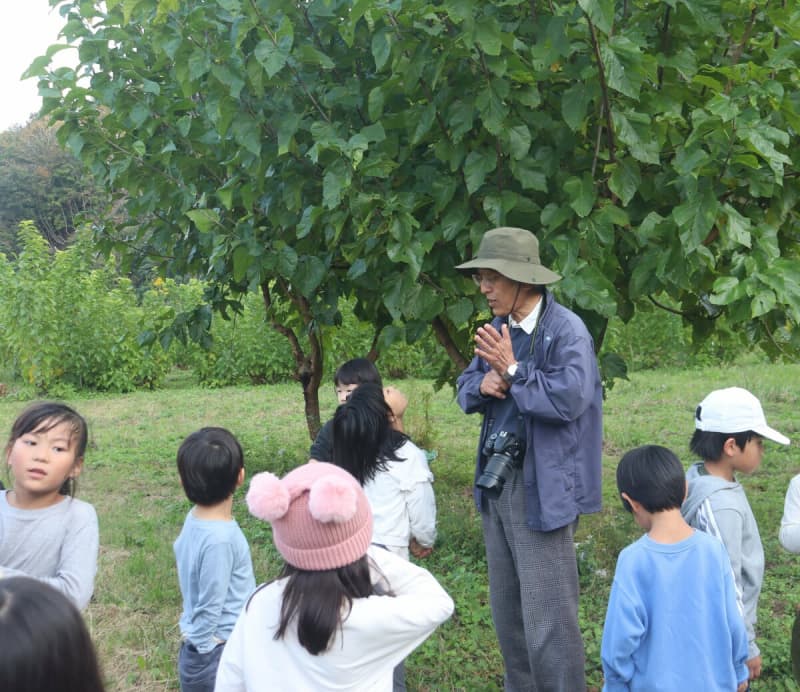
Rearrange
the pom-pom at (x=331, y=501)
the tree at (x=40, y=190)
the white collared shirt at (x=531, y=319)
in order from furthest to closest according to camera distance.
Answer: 1. the tree at (x=40, y=190)
2. the white collared shirt at (x=531, y=319)
3. the pom-pom at (x=331, y=501)

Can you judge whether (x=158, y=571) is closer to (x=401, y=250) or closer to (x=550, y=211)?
(x=401, y=250)

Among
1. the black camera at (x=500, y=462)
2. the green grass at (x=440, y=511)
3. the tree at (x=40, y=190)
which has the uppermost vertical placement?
the tree at (x=40, y=190)

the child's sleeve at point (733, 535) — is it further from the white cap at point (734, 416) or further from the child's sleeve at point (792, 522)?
the white cap at point (734, 416)

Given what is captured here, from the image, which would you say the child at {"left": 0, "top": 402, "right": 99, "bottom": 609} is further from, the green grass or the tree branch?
the tree branch

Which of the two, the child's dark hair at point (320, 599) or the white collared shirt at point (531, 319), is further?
the white collared shirt at point (531, 319)

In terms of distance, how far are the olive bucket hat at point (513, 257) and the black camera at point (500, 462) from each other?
55 cm

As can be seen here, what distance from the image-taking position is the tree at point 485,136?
10.1ft

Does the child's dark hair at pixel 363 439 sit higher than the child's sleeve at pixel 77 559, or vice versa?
the child's dark hair at pixel 363 439

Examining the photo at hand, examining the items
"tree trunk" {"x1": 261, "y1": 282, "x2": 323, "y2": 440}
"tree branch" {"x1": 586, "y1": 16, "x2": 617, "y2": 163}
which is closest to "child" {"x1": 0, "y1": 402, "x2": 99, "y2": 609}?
"tree branch" {"x1": 586, "y1": 16, "x2": 617, "y2": 163}

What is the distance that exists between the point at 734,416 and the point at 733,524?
1.08ft

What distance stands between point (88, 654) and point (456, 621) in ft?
9.91

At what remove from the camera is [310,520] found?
1.73m

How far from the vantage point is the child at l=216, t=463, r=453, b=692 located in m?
1.72

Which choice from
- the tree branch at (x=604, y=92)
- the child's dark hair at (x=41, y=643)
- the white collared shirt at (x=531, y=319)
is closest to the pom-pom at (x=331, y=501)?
the child's dark hair at (x=41, y=643)
